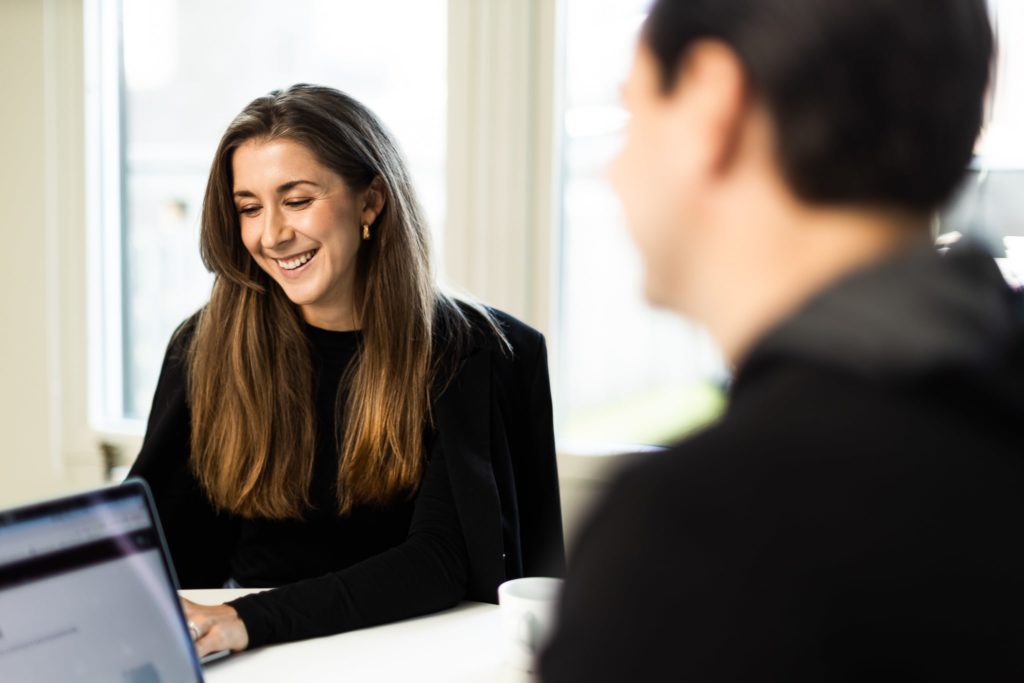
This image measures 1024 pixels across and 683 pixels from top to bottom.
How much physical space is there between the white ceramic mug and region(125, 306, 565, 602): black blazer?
0.36 metres

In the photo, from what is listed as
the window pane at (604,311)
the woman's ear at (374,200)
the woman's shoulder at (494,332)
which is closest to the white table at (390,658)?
the woman's shoulder at (494,332)

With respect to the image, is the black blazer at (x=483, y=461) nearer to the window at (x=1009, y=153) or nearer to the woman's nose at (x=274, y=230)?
the woman's nose at (x=274, y=230)

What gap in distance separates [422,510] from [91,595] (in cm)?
74

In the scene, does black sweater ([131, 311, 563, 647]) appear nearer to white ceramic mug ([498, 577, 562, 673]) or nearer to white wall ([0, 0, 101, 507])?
white ceramic mug ([498, 577, 562, 673])

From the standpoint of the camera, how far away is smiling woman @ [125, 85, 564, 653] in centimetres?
177

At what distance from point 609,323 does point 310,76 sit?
1161 mm

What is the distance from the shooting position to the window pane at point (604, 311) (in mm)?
2701

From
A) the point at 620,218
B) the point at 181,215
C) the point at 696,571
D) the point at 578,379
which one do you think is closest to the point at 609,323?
the point at 578,379

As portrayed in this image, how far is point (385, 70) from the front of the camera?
2.98 meters

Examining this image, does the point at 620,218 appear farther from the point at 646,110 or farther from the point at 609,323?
the point at 609,323

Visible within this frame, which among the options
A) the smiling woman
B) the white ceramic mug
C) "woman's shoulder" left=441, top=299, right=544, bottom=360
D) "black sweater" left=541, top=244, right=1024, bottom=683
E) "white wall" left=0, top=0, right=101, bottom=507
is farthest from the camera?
"white wall" left=0, top=0, right=101, bottom=507

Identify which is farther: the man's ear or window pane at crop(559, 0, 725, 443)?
window pane at crop(559, 0, 725, 443)

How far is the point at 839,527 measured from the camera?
0.42 meters

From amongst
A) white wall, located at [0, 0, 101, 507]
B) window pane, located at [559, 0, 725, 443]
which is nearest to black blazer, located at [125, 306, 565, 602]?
window pane, located at [559, 0, 725, 443]
